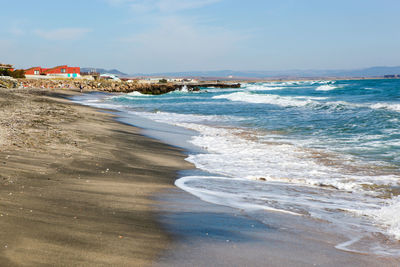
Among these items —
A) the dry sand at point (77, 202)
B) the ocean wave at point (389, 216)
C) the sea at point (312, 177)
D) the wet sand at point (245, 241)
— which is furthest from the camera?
the sea at point (312, 177)

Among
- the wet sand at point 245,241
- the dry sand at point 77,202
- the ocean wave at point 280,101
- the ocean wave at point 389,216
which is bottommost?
the ocean wave at point 389,216

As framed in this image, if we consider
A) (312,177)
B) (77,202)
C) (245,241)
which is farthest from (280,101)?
(245,241)

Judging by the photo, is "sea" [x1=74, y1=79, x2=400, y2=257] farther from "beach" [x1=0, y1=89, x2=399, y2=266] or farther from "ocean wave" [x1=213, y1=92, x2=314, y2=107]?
"ocean wave" [x1=213, y1=92, x2=314, y2=107]

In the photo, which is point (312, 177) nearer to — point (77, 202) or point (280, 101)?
point (77, 202)

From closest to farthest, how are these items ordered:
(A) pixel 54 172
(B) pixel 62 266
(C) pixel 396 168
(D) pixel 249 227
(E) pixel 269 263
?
1. (B) pixel 62 266
2. (E) pixel 269 263
3. (D) pixel 249 227
4. (A) pixel 54 172
5. (C) pixel 396 168

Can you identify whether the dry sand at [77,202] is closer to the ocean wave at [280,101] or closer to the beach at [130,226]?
the beach at [130,226]

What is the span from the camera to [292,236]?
3.94 m

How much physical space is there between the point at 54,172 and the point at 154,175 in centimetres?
165

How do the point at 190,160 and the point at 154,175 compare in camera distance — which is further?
the point at 190,160

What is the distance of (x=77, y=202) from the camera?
172 inches

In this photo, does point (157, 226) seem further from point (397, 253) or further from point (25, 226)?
point (397, 253)

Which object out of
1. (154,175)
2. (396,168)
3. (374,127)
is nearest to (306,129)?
(374,127)

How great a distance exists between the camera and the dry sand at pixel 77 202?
297cm

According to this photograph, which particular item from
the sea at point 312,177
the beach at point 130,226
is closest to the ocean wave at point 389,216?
the sea at point 312,177
